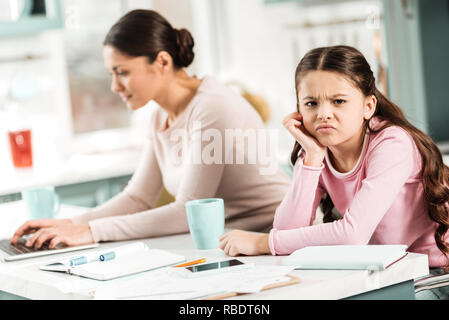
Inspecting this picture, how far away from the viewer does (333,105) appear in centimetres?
169

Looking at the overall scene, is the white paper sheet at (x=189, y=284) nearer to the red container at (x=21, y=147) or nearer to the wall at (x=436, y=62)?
the red container at (x=21, y=147)

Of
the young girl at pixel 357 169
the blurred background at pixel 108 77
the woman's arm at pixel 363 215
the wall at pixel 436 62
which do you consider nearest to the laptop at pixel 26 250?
the young girl at pixel 357 169

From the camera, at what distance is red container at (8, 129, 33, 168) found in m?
3.72

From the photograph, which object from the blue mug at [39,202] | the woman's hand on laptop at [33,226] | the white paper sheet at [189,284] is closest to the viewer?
the white paper sheet at [189,284]

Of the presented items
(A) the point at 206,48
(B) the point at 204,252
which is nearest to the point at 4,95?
(A) the point at 206,48

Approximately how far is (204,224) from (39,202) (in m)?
0.75

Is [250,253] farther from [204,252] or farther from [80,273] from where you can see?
[80,273]

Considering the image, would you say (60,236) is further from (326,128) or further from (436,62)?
(436,62)

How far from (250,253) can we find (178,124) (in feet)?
2.50

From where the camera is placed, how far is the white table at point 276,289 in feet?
4.24

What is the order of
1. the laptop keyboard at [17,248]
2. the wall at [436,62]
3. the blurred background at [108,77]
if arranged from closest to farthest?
the laptop keyboard at [17,248]
the blurred background at [108,77]
the wall at [436,62]

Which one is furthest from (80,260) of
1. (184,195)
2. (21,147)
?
(21,147)

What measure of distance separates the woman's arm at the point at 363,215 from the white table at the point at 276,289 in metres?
0.06
